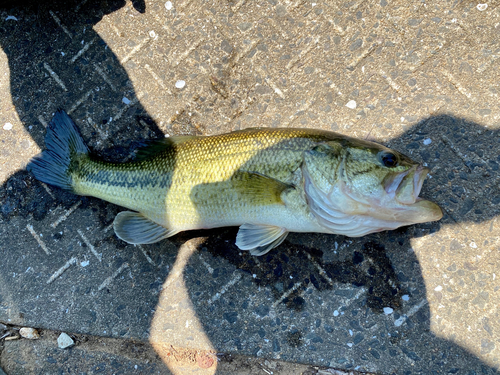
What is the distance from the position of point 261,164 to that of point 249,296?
47.8 inches

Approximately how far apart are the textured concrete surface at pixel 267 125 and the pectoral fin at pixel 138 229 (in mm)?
282

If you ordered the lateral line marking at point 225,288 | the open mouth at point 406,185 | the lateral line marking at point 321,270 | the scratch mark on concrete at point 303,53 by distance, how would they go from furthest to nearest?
the scratch mark on concrete at point 303,53, the lateral line marking at point 225,288, the lateral line marking at point 321,270, the open mouth at point 406,185

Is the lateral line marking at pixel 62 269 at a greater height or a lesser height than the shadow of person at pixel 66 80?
lesser

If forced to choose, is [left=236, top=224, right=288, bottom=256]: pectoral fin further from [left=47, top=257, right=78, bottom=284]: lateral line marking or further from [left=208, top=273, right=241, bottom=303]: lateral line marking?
[left=47, top=257, right=78, bottom=284]: lateral line marking

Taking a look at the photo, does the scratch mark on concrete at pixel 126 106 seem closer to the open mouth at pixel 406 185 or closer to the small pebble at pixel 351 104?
the small pebble at pixel 351 104

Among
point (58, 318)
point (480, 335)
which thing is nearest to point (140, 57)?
point (58, 318)

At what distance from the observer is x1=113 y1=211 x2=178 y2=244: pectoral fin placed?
3.05 m

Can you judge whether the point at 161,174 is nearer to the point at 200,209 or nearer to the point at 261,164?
the point at 200,209

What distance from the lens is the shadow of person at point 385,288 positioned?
9.62ft

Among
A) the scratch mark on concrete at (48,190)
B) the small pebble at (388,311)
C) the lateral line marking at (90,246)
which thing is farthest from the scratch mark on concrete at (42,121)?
the small pebble at (388,311)

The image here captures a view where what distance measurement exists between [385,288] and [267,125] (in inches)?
68.5

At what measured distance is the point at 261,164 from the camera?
2.69 metres

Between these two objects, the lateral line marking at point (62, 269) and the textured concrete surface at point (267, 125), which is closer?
the textured concrete surface at point (267, 125)

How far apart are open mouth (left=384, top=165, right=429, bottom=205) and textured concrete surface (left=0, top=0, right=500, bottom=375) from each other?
1.96 feet
